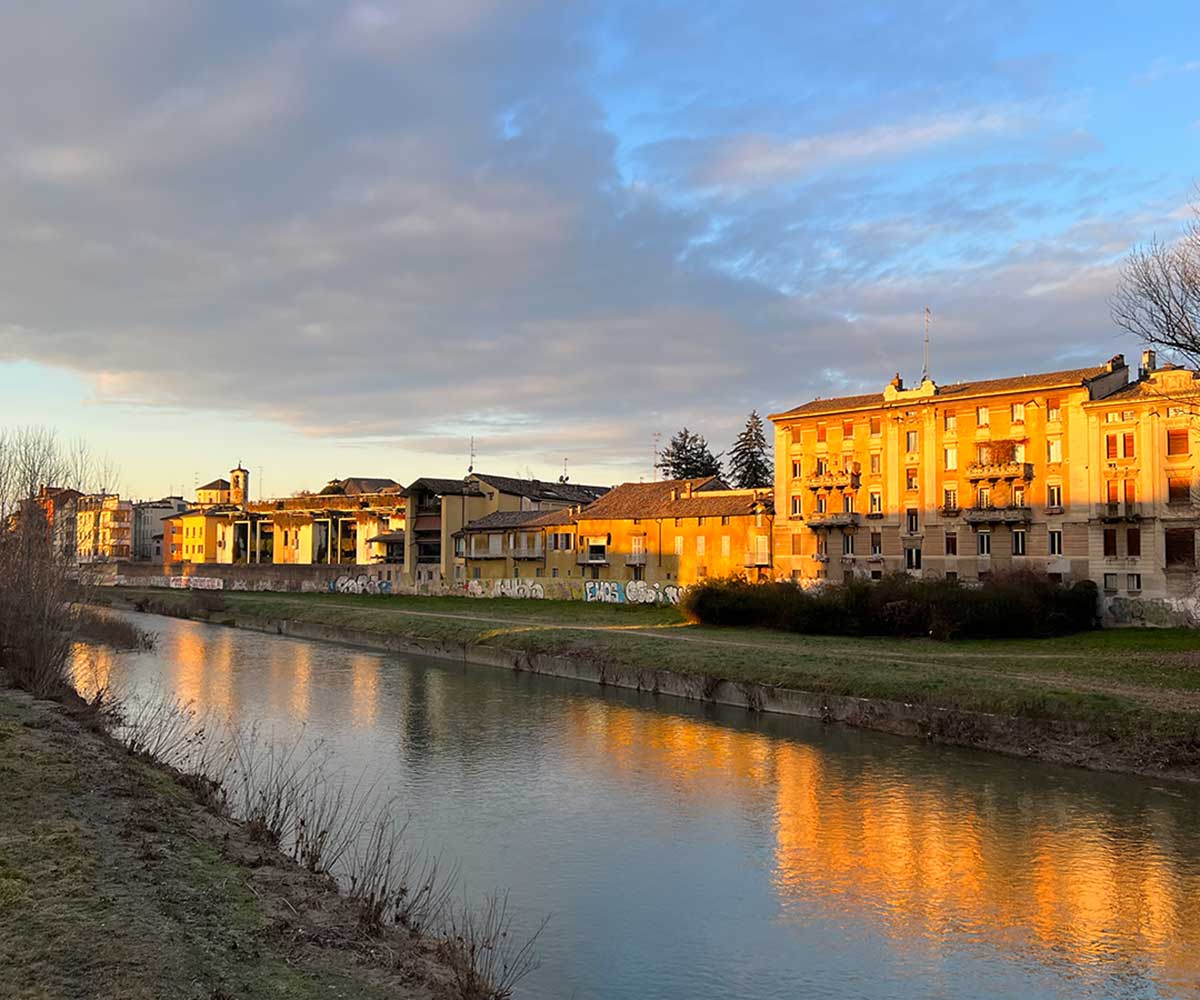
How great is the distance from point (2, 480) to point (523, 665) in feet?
72.2

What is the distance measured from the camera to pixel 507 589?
268 ft

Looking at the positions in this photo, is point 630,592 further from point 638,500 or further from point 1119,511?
point 1119,511

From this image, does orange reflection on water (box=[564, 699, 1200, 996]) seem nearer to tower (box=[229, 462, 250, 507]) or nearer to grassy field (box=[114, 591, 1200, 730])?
grassy field (box=[114, 591, 1200, 730])

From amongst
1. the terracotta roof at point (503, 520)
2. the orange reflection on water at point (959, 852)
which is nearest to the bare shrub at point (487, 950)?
the orange reflection on water at point (959, 852)

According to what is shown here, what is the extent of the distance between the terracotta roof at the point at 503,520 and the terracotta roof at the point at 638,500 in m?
5.60

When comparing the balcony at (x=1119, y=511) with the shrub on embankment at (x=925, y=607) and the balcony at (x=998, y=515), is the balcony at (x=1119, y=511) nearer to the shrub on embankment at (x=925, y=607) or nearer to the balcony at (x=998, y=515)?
the shrub on embankment at (x=925, y=607)

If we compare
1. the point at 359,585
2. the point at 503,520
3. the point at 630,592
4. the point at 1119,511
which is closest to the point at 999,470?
the point at 1119,511

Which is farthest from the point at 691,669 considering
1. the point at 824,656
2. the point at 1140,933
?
the point at 1140,933

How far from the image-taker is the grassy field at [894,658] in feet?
95.1

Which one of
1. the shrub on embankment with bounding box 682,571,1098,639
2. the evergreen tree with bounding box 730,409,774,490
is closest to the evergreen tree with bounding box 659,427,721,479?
the evergreen tree with bounding box 730,409,774,490

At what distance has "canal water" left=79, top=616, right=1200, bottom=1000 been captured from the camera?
13289mm

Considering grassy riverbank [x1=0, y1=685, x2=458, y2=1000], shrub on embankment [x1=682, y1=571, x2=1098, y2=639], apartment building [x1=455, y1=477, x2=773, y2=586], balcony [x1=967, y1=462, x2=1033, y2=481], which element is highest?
balcony [x1=967, y1=462, x2=1033, y2=481]

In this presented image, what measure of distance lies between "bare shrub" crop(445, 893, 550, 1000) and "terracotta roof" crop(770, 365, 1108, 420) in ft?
165

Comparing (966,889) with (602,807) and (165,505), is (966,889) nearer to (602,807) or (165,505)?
(602,807)
